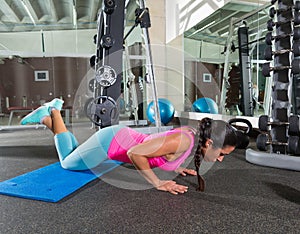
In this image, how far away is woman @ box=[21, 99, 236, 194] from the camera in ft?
4.05

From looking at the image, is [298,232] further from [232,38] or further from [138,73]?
[138,73]

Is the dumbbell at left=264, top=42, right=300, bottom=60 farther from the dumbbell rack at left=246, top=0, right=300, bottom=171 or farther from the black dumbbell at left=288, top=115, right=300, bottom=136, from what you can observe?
the black dumbbell at left=288, top=115, right=300, bottom=136

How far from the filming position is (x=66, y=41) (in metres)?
5.39

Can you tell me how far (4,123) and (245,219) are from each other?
5.09 m

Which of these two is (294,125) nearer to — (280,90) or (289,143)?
(289,143)

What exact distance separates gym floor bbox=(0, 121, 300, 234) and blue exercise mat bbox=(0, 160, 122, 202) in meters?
0.04

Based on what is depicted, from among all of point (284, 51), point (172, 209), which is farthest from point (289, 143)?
point (172, 209)

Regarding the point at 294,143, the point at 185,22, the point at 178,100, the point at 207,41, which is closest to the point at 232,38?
the point at 207,41

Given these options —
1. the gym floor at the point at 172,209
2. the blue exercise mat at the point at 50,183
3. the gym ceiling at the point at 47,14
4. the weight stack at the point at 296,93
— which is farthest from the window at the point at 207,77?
the blue exercise mat at the point at 50,183

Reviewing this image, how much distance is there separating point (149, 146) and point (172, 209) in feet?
1.04

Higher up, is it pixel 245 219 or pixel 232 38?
pixel 232 38

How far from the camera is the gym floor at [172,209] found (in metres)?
1.04

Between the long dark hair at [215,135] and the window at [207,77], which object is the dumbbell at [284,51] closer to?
the long dark hair at [215,135]

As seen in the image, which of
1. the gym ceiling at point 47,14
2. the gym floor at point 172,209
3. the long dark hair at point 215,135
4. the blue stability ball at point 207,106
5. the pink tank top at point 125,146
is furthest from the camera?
the gym ceiling at point 47,14
